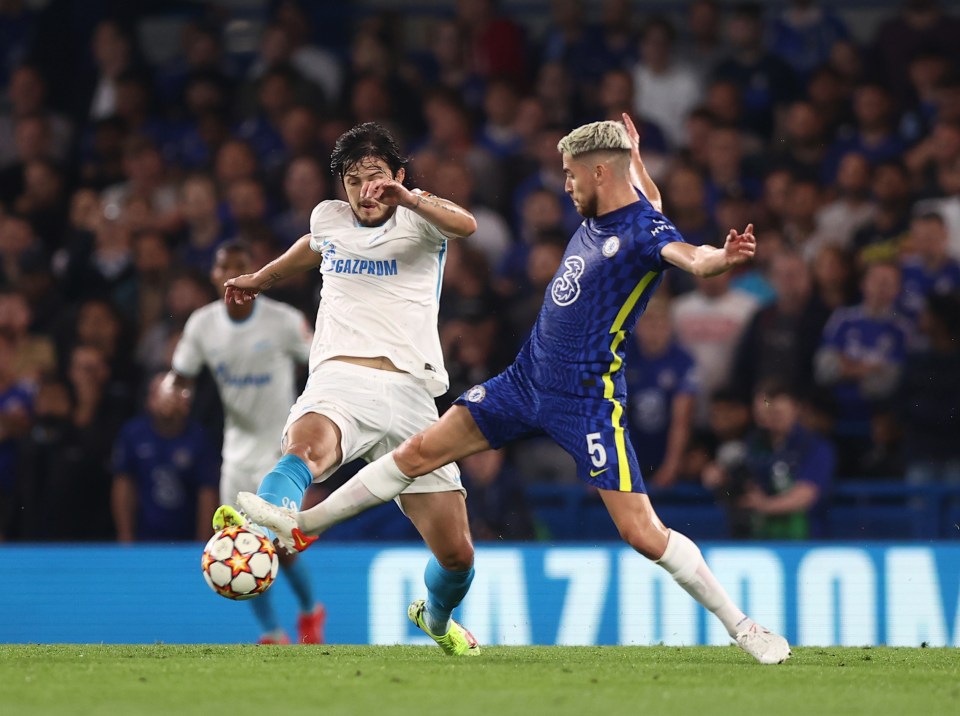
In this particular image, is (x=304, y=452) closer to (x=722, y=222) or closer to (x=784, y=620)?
(x=784, y=620)

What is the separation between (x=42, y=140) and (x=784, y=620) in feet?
27.8

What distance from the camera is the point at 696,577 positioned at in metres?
6.82

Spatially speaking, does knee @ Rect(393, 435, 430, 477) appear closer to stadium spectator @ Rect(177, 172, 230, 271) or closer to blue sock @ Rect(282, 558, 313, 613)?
blue sock @ Rect(282, 558, 313, 613)

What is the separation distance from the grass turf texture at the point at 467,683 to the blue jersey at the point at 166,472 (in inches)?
130

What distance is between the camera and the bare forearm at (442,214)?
6910 millimetres

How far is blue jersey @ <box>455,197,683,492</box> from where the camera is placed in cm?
679

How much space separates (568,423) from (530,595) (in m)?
3.26

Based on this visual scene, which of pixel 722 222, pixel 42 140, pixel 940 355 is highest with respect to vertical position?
pixel 42 140

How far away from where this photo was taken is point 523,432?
700 cm

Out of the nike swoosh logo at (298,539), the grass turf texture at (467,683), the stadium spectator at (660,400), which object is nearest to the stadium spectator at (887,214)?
the stadium spectator at (660,400)

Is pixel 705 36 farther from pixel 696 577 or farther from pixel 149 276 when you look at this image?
pixel 696 577

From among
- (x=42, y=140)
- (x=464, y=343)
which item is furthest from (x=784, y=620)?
(x=42, y=140)

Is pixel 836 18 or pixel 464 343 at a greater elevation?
pixel 836 18

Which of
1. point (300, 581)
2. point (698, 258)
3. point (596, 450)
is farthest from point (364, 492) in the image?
point (300, 581)
